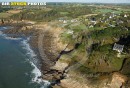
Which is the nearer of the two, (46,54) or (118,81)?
(118,81)

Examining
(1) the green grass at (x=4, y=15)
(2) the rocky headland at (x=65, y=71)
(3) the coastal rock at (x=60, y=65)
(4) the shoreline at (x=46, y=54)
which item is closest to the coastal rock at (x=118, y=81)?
(2) the rocky headland at (x=65, y=71)

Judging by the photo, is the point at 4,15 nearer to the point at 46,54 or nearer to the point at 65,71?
the point at 46,54

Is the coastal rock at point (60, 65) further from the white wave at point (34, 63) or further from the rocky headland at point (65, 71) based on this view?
the white wave at point (34, 63)

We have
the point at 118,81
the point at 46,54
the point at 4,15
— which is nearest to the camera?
the point at 118,81

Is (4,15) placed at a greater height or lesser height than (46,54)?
greater

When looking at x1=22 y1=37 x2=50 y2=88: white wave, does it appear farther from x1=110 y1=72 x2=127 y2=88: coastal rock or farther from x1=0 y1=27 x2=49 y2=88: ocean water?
x1=110 y1=72 x2=127 y2=88: coastal rock

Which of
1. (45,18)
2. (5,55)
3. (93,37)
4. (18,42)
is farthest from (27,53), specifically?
(45,18)

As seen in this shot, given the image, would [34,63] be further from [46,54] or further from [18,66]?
[46,54]

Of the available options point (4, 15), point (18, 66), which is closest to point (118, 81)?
point (18, 66)

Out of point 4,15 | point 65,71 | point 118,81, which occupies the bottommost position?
point 65,71

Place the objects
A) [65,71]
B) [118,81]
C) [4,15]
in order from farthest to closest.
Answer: [4,15] → [65,71] → [118,81]
